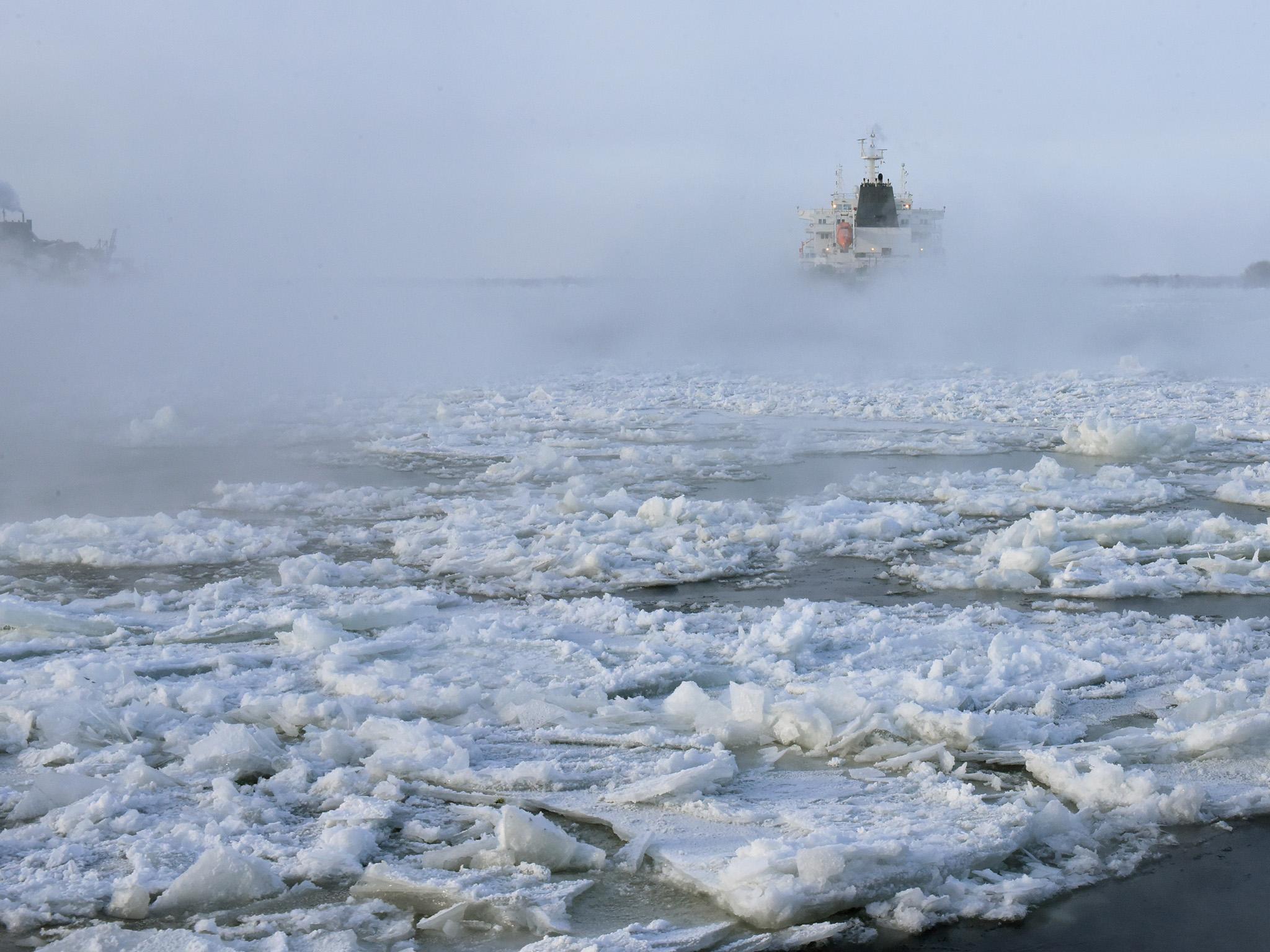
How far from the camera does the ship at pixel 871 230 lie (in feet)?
135

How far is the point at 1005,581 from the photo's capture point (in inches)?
298

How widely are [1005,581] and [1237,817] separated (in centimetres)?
332

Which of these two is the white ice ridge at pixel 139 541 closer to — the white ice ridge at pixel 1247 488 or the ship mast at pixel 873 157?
the white ice ridge at pixel 1247 488

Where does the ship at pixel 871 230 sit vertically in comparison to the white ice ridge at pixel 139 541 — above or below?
above

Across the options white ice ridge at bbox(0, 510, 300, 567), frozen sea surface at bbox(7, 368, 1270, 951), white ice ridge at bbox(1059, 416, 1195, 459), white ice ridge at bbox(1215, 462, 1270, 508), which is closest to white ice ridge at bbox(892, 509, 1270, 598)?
frozen sea surface at bbox(7, 368, 1270, 951)

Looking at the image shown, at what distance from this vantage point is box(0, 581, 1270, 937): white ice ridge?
12.5 ft

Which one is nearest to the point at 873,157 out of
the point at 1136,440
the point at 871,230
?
the point at 871,230

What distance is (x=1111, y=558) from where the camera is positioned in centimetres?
800

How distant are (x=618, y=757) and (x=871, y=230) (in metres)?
38.7

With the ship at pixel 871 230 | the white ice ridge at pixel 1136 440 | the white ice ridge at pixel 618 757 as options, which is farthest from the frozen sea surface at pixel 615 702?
the ship at pixel 871 230

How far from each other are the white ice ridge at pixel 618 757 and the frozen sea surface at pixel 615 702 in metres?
0.02

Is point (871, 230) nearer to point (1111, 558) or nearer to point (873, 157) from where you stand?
point (873, 157)

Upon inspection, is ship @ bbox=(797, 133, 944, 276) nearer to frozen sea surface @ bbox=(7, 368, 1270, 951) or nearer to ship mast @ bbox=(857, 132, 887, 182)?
ship mast @ bbox=(857, 132, 887, 182)

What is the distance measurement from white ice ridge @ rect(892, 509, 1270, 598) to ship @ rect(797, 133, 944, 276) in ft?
109
